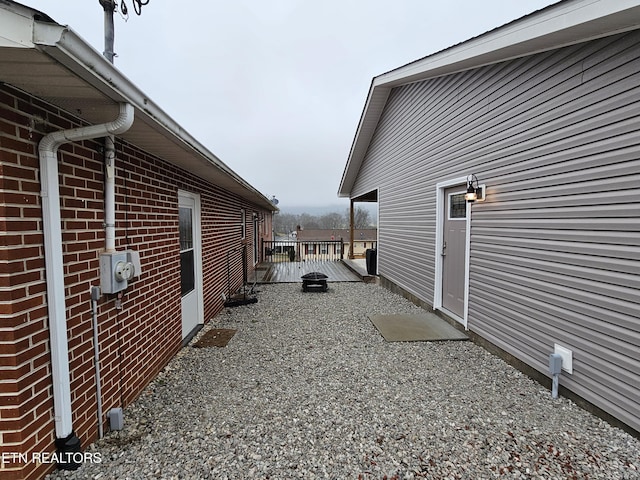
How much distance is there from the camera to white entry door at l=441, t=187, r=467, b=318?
4504mm

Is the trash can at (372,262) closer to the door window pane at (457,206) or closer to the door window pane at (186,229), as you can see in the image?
the door window pane at (457,206)

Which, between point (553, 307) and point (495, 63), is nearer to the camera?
point (553, 307)

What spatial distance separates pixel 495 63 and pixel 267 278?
703cm

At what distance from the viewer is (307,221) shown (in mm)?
47312

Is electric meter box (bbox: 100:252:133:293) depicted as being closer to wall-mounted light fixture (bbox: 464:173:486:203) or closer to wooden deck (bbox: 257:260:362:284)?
wall-mounted light fixture (bbox: 464:173:486:203)

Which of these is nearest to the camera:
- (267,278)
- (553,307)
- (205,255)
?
(553,307)

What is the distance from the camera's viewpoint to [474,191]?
3953 millimetres

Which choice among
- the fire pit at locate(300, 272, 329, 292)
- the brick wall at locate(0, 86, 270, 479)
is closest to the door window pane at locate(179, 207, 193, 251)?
the brick wall at locate(0, 86, 270, 479)

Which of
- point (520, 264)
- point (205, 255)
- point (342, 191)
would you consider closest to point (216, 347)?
point (205, 255)

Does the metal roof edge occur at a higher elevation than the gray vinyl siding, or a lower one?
higher

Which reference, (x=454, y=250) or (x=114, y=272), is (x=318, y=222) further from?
(x=114, y=272)

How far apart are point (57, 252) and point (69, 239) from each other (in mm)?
180

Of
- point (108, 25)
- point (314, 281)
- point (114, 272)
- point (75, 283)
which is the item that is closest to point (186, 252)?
point (114, 272)

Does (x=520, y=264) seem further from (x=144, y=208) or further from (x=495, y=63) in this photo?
(x=144, y=208)
